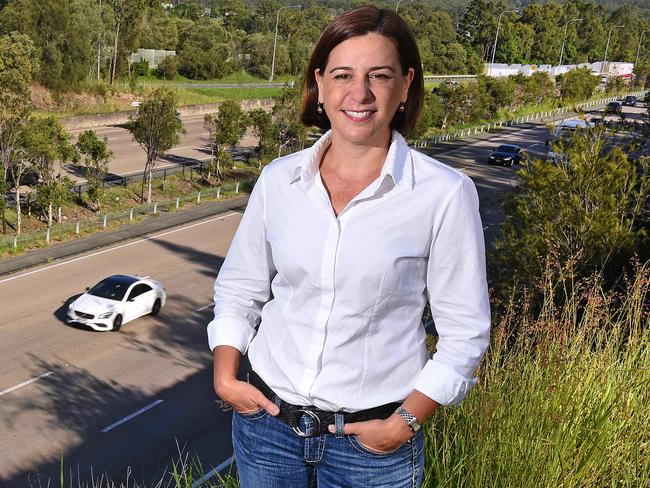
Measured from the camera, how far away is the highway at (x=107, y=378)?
41.6ft

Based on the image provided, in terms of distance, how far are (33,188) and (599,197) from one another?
19620 millimetres

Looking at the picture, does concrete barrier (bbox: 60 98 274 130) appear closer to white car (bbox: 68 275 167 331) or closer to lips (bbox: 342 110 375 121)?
white car (bbox: 68 275 167 331)

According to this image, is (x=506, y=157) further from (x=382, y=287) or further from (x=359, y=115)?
(x=382, y=287)

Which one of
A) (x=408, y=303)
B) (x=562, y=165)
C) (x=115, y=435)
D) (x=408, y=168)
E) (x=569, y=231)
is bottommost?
(x=115, y=435)

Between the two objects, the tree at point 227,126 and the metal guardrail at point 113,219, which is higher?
the tree at point 227,126

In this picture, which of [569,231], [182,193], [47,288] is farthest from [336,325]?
[182,193]

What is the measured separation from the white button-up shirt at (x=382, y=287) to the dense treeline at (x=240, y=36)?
9.03ft

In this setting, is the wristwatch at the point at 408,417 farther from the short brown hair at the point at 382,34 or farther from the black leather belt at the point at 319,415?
the short brown hair at the point at 382,34

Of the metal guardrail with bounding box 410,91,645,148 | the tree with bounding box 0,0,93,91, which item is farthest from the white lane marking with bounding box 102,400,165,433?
the tree with bounding box 0,0,93,91

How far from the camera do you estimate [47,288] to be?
20141 mm

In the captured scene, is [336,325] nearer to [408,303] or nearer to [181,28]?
[408,303]

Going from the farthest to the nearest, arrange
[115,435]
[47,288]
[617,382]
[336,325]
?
[47,288], [115,435], [617,382], [336,325]

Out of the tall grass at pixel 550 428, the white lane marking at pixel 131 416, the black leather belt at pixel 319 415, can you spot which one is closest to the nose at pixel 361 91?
A: the black leather belt at pixel 319 415

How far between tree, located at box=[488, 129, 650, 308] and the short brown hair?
36.8 ft
